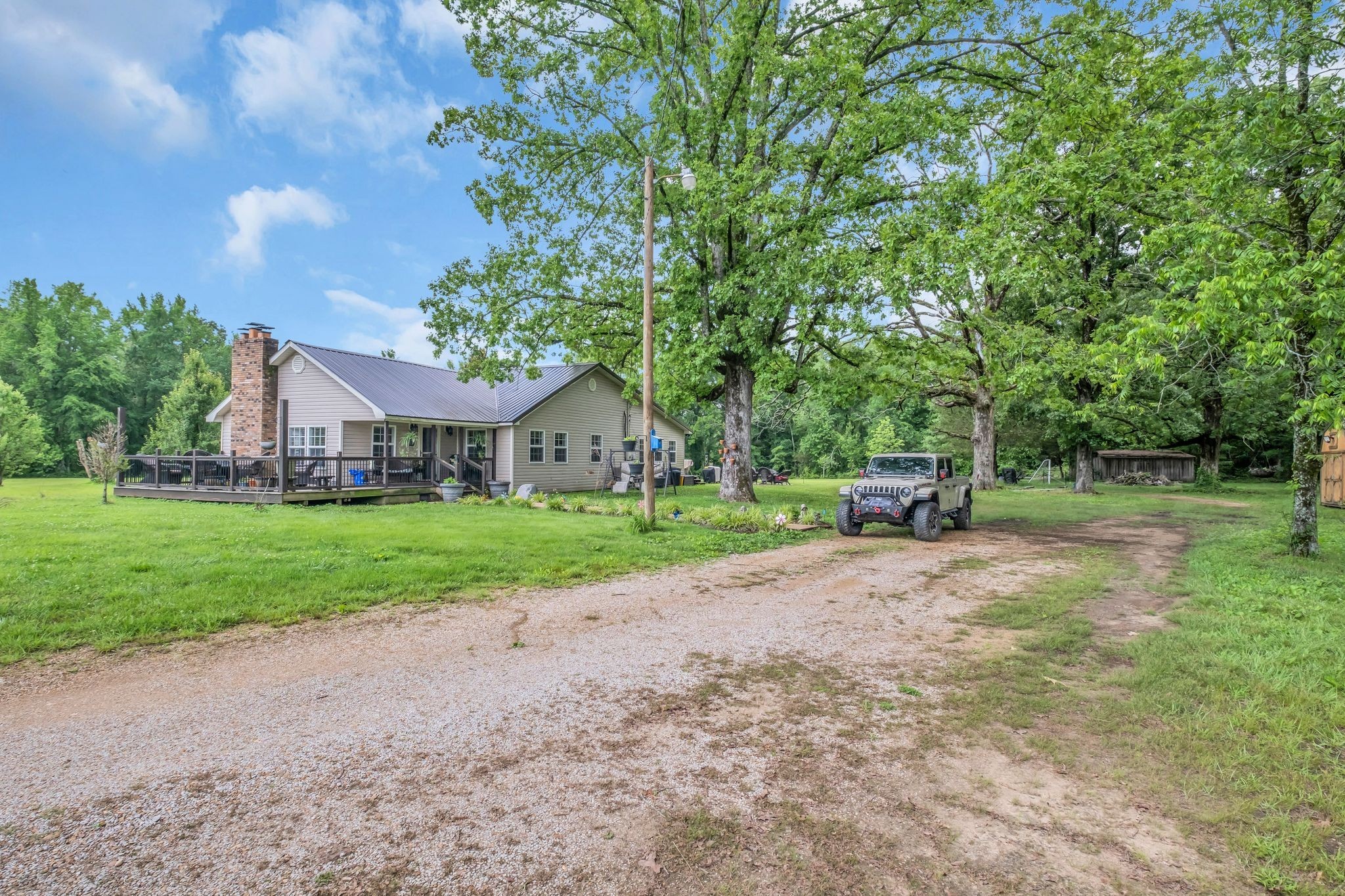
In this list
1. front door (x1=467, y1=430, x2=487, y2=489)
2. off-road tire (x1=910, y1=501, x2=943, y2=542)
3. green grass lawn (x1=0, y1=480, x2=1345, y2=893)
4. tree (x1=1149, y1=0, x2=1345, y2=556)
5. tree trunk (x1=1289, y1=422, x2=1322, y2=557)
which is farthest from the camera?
front door (x1=467, y1=430, x2=487, y2=489)

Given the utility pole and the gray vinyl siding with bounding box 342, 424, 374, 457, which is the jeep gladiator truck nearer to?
the utility pole

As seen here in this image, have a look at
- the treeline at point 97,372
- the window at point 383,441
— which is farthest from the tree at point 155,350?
the window at point 383,441

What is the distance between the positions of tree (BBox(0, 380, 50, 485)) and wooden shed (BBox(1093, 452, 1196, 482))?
5597 centimetres

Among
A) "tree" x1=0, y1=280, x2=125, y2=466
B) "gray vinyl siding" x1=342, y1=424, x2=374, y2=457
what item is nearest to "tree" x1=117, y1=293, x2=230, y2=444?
"tree" x1=0, y1=280, x2=125, y2=466

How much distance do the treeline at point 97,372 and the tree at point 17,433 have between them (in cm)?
11

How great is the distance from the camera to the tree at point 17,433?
27828 mm

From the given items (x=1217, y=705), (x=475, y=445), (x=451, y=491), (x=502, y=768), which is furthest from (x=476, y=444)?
(x=1217, y=705)

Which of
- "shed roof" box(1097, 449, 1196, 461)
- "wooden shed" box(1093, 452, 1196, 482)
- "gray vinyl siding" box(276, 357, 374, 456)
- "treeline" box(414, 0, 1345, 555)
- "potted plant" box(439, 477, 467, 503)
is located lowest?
"potted plant" box(439, 477, 467, 503)

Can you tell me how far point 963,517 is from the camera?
14.2 m

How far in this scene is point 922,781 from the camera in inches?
121

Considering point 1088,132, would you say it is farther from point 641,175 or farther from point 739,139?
point 641,175

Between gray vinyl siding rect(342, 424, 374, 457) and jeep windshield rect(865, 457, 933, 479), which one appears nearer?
jeep windshield rect(865, 457, 933, 479)

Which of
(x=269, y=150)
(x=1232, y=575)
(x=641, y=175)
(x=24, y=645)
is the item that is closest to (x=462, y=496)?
(x=641, y=175)

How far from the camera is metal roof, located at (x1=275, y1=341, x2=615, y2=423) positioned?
20.8 m
